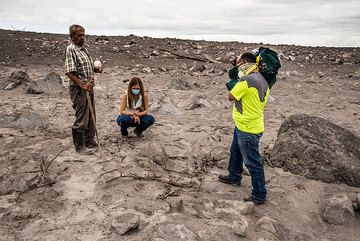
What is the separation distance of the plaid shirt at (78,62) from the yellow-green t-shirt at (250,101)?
7.66 ft

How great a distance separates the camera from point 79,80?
4840mm

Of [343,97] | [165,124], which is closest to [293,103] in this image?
[343,97]

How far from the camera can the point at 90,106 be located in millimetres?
5109

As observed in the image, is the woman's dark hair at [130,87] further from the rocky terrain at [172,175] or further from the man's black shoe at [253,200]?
the man's black shoe at [253,200]

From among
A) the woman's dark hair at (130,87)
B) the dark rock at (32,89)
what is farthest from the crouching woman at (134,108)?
the dark rock at (32,89)

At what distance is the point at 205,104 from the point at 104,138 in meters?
3.16

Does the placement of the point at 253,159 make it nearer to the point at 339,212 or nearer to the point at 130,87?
the point at 339,212

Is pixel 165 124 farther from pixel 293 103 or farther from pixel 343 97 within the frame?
pixel 343 97

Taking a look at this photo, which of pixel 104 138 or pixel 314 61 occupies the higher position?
pixel 314 61

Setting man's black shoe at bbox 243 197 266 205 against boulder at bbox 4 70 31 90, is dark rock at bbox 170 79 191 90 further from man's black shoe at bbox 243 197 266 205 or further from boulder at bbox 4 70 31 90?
man's black shoe at bbox 243 197 266 205

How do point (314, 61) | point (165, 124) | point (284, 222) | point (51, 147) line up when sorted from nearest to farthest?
point (284, 222) → point (51, 147) → point (165, 124) → point (314, 61)

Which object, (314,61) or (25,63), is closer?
(25,63)

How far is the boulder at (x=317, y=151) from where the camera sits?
4.77m

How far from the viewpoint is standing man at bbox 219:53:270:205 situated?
3.85 m
